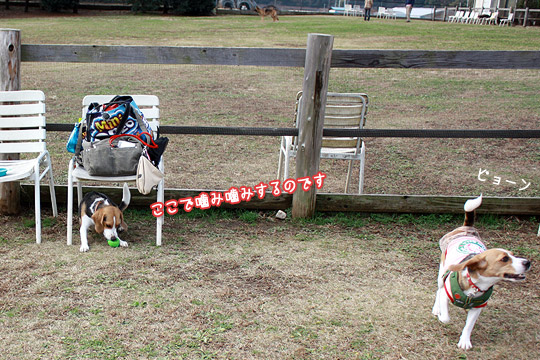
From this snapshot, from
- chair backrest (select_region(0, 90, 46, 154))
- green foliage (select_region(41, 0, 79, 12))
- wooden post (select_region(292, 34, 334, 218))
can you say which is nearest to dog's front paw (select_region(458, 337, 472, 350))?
wooden post (select_region(292, 34, 334, 218))

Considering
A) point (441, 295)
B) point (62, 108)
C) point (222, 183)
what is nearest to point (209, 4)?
point (62, 108)

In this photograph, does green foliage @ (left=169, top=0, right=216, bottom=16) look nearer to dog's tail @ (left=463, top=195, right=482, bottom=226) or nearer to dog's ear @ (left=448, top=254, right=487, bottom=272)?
dog's tail @ (left=463, top=195, right=482, bottom=226)

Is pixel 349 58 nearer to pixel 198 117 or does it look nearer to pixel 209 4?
pixel 198 117

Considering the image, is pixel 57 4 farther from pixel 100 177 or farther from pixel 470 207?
pixel 470 207

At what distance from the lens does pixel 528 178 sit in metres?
5.80

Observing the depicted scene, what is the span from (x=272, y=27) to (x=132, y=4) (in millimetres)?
10759

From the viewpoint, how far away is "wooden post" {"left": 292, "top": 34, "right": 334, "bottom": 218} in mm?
4105

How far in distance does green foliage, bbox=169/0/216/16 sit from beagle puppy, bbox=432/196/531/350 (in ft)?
96.5

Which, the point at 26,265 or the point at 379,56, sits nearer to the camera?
the point at 26,265

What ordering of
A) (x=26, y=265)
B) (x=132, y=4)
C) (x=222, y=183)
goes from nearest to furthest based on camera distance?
1. (x=26, y=265)
2. (x=222, y=183)
3. (x=132, y=4)

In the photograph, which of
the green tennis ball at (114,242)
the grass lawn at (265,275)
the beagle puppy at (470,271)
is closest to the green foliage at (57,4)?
the grass lawn at (265,275)

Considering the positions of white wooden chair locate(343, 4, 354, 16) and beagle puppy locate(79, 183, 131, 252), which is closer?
beagle puppy locate(79, 183, 131, 252)

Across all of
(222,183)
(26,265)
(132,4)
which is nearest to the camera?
(26,265)

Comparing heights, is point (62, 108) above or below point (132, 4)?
below
